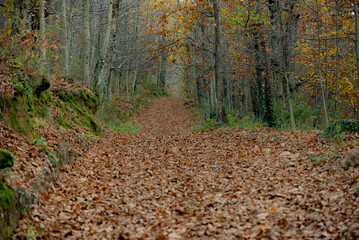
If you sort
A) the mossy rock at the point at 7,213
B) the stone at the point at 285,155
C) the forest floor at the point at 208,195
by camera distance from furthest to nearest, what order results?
the stone at the point at 285,155, the forest floor at the point at 208,195, the mossy rock at the point at 7,213

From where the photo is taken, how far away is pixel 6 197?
4129 mm

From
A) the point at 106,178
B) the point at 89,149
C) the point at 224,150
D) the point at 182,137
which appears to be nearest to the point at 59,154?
the point at 106,178

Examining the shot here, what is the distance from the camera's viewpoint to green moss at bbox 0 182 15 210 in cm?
401

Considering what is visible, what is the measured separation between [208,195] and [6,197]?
3.76 m

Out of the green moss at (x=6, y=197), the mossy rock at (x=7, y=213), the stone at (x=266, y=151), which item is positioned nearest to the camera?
the mossy rock at (x=7, y=213)

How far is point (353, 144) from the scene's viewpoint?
7.32 meters

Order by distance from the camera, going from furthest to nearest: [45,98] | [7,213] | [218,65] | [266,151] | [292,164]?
[218,65]
[45,98]
[266,151]
[292,164]
[7,213]

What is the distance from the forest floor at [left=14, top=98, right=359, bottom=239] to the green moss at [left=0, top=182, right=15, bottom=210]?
365 millimetres

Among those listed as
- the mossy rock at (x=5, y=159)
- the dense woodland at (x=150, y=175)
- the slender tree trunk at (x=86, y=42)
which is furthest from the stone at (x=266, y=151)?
the slender tree trunk at (x=86, y=42)

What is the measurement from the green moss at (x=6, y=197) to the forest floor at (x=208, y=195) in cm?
37

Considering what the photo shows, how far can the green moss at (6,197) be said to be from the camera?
4.01 m

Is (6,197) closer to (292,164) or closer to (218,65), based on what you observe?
(292,164)

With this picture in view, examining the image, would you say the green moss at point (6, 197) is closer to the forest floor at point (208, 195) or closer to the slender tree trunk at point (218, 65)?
the forest floor at point (208, 195)

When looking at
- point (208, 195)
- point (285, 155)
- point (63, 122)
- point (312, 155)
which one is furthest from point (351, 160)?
point (63, 122)
